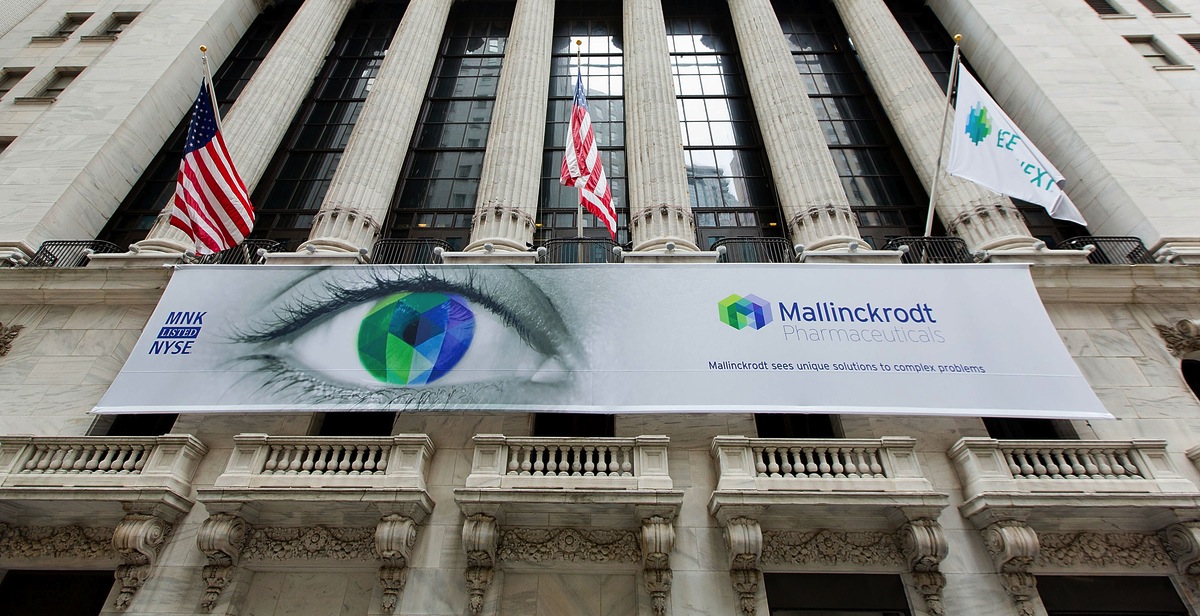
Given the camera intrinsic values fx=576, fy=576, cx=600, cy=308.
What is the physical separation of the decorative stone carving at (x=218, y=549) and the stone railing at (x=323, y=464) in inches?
27.6

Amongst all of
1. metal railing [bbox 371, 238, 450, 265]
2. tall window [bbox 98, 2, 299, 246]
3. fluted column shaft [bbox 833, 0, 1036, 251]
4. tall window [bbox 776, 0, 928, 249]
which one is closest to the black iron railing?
metal railing [bbox 371, 238, 450, 265]

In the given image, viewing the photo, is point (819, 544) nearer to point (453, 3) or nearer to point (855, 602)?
point (855, 602)

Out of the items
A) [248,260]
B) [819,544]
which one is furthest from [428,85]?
[819,544]

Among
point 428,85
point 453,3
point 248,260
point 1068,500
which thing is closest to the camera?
point 1068,500

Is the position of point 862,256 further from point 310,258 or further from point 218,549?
point 218,549

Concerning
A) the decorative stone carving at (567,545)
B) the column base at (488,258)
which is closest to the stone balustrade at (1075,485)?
the decorative stone carving at (567,545)

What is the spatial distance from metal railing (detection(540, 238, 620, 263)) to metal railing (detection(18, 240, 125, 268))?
12079mm

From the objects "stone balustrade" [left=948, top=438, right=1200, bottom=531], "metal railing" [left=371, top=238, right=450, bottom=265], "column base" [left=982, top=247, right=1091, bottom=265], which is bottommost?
"stone balustrade" [left=948, top=438, right=1200, bottom=531]

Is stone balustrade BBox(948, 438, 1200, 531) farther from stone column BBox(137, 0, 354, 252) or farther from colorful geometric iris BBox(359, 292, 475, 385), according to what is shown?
stone column BBox(137, 0, 354, 252)

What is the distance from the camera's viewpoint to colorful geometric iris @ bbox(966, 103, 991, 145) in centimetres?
1436

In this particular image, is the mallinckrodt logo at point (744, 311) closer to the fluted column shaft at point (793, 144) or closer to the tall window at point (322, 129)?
the fluted column shaft at point (793, 144)

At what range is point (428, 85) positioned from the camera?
76.9ft

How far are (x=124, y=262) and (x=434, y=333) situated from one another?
9.35 m

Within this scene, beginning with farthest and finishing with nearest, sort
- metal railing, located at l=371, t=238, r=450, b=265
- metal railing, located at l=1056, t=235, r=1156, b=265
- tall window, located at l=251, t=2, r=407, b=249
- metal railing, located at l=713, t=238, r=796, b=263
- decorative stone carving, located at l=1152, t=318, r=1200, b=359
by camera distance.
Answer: tall window, located at l=251, t=2, r=407, b=249 → metal railing, located at l=713, t=238, r=796, b=263 → metal railing, located at l=371, t=238, r=450, b=265 → metal railing, located at l=1056, t=235, r=1156, b=265 → decorative stone carving, located at l=1152, t=318, r=1200, b=359
